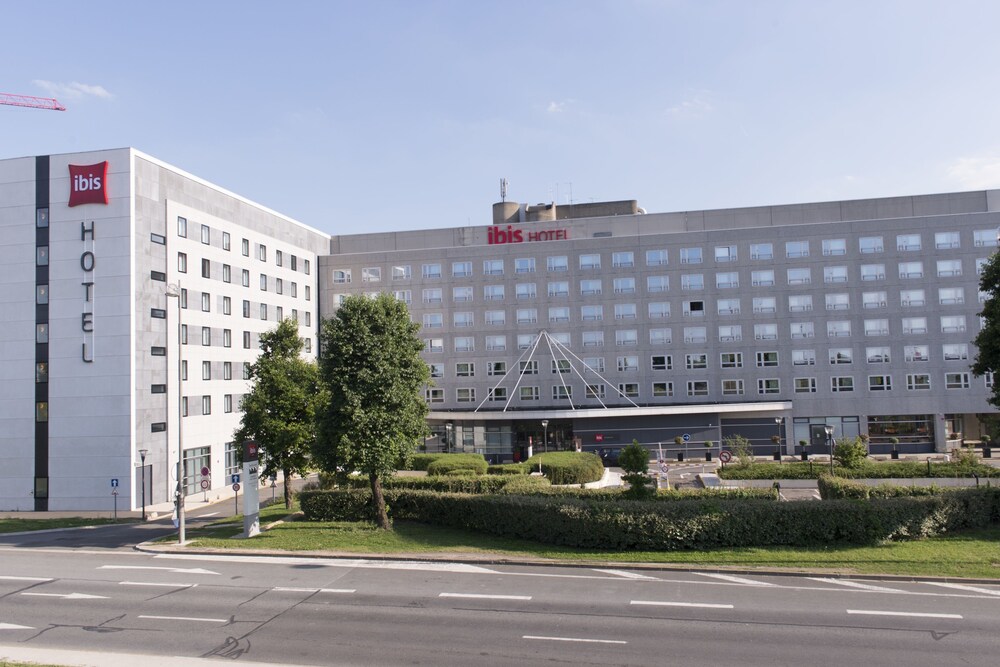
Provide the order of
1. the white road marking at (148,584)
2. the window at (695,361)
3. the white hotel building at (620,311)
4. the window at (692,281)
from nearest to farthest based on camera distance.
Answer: the white road marking at (148,584) < the white hotel building at (620,311) < the window at (695,361) < the window at (692,281)

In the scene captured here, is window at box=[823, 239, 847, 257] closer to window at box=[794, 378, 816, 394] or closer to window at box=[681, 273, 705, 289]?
window at box=[681, 273, 705, 289]

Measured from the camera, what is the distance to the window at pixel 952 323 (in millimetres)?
61625

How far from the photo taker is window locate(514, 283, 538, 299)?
67000 millimetres

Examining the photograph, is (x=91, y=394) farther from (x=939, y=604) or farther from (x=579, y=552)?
(x=939, y=604)

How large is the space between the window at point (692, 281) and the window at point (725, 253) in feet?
7.50

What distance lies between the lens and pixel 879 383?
62.3 meters

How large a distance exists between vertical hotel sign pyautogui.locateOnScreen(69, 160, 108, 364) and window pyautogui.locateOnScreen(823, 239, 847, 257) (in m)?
59.1

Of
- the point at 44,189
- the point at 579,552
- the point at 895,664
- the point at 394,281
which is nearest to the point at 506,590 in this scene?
the point at 579,552

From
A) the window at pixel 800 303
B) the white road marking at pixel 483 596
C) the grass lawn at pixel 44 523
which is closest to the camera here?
the white road marking at pixel 483 596

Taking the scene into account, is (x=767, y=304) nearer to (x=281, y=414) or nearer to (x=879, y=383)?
(x=879, y=383)

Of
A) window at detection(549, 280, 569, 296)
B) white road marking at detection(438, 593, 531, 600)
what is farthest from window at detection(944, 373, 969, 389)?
white road marking at detection(438, 593, 531, 600)

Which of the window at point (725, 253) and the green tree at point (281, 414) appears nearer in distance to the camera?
the green tree at point (281, 414)

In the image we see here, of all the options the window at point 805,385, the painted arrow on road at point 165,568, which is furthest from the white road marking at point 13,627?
the window at point 805,385

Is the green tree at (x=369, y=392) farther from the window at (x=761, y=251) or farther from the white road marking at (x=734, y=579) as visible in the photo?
the window at (x=761, y=251)
